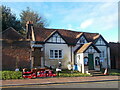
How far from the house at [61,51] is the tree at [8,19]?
37.0 feet

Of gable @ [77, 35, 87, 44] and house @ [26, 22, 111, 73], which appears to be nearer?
house @ [26, 22, 111, 73]

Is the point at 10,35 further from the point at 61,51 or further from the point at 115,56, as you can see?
the point at 115,56

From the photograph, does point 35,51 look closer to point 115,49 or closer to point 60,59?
point 60,59

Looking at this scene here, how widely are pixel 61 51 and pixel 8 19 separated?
18.5 m

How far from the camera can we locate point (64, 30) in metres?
27.7

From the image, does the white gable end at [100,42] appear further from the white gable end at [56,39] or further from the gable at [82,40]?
the white gable end at [56,39]

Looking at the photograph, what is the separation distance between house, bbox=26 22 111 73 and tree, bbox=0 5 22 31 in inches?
445

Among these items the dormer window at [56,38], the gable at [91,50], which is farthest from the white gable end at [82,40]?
the dormer window at [56,38]

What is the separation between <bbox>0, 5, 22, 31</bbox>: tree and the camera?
34.3 meters

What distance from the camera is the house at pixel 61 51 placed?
22.1 metres

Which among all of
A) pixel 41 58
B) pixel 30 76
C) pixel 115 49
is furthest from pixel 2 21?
pixel 115 49

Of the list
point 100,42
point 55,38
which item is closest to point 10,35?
point 55,38

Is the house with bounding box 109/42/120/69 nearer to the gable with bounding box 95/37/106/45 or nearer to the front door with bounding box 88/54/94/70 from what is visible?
the gable with bounding box 95/37/106/45

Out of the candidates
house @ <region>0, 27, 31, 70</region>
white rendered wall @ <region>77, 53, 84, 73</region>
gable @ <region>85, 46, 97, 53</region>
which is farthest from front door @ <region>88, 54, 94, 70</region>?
house @ <region>0, 27, 31, 70</region>
